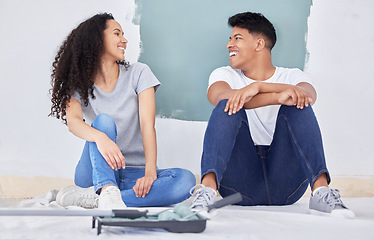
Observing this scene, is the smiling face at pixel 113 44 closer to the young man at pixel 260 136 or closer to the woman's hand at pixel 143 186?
the young man at pixel 260 136

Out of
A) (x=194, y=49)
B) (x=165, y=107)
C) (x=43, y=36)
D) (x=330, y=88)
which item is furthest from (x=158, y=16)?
(x=330, y=88)

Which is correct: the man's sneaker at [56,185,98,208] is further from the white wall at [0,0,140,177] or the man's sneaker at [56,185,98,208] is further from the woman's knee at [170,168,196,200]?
the white wall at [0,0,140,177]

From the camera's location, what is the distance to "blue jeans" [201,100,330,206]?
1.19 metres

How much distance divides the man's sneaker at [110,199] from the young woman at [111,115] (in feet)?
0.26

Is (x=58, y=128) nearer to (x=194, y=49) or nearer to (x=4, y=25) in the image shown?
(x=4, y=25)

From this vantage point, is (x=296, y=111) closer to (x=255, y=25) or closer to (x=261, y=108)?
(x=261, y=108)

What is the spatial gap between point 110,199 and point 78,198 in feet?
1.12

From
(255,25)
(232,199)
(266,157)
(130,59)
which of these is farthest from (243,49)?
(232,199)

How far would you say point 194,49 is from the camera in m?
2.06

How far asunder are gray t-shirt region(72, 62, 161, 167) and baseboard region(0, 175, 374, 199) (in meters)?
0.52

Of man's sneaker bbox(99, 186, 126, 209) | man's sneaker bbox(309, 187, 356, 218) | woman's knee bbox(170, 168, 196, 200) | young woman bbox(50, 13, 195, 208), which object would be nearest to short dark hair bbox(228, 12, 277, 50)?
young woman bbox(50, 13, 195, 208)

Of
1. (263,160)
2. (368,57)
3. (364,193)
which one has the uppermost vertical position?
(368,57)

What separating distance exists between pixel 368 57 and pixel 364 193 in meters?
0.71

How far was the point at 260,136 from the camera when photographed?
1532 millimetres
